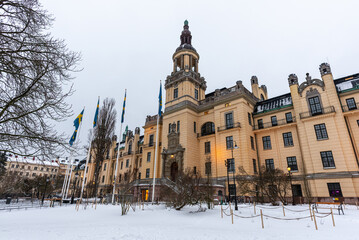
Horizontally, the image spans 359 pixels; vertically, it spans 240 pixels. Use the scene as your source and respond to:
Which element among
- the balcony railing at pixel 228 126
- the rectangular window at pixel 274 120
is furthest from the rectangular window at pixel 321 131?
the balcony railing at pixel 228 126

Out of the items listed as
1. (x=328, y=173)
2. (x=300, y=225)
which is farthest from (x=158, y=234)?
(x=328, y=173)

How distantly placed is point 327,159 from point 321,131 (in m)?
3.61

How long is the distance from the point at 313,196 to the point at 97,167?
102 feet

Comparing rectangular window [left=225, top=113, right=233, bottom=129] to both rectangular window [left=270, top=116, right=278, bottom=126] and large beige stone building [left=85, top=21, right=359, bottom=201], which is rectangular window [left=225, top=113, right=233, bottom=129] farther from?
rectangular window [left=270, top=116, right=278, bottom=126]

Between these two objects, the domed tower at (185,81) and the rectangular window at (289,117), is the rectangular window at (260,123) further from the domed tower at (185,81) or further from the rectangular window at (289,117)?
the domed tower at (185,81)

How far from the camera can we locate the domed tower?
125 ft

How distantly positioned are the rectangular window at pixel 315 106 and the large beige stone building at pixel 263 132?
0.11 metres

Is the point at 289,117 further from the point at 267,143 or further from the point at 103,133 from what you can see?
the point at 103,133

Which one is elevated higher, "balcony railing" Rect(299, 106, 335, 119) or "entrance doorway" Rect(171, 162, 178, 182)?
"balcony railing" Rect(299, 106, 335, 119)

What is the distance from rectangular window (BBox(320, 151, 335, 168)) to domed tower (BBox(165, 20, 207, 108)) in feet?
71.9

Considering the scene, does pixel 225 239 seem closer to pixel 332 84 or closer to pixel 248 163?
pixel 248 163

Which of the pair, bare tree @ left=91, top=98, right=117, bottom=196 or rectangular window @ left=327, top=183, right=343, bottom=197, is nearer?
rectangular window @ left=327, top=183, right=343, bottom=197

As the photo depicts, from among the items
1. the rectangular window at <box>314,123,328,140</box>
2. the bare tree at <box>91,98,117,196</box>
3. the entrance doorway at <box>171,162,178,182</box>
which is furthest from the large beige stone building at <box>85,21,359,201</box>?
the bare tree at <box>91,98,117,196</box>

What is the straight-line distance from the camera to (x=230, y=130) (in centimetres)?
3075
